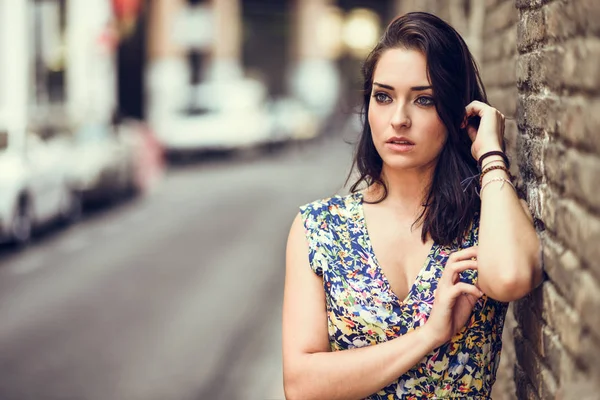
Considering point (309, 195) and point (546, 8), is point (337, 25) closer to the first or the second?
point (309, 195)

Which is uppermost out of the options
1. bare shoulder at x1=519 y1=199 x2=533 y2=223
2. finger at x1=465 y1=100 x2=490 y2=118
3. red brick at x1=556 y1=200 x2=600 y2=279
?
finger at x1=465 y1=100 x2=490 y2=118

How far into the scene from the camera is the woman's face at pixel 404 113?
260 cm

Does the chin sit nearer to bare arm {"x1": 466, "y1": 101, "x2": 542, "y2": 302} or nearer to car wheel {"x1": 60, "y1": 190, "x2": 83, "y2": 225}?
bare arm {"x1": 466, "y1": 101, "x2": 542, "y2": 302}

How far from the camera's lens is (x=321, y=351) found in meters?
2.60

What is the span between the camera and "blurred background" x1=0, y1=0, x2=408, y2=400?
741 cm

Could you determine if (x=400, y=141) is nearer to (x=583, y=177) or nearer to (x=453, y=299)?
(x=453, y=299)

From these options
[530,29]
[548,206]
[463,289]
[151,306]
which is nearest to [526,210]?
[548,206]

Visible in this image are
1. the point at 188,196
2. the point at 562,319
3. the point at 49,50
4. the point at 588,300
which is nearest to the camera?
the point at 588,300

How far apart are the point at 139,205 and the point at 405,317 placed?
16273 millimetres

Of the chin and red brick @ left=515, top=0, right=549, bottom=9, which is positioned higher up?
red brick @ left=515, top=0, right=549, bottom=9

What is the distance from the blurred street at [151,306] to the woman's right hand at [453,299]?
105cm

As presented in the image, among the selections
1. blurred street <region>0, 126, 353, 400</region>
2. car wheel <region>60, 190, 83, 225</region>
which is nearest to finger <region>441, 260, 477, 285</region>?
blurred street <region>0, 126, 353, 400</region>

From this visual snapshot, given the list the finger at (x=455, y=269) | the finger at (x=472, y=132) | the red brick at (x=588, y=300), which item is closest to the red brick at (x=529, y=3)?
the finger at (x=472, y=132)

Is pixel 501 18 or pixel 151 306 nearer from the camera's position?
pixel 501 18
